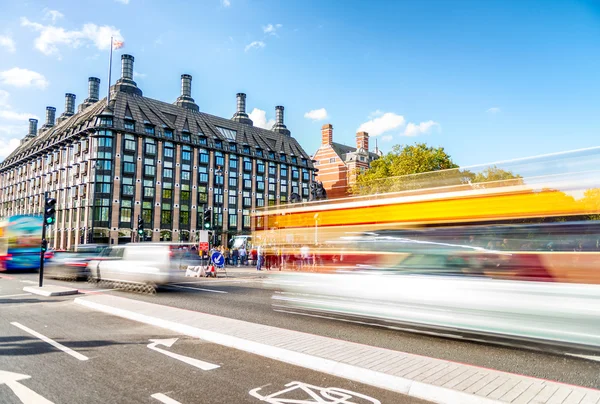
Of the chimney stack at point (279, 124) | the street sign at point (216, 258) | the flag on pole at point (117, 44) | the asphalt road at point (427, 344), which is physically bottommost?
the asphalt road at point (427, 344)

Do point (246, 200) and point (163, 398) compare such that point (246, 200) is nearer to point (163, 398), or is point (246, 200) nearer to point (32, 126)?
point (32, 126)

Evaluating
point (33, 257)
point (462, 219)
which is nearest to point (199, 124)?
point (33, 257)

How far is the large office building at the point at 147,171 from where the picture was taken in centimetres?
5762

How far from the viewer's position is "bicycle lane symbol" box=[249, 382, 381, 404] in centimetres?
428

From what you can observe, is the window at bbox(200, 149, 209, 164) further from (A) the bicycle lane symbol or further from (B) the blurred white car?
(A) the bicycle lane symbol

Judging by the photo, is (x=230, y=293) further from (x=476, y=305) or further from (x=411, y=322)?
(x=476, y=305)

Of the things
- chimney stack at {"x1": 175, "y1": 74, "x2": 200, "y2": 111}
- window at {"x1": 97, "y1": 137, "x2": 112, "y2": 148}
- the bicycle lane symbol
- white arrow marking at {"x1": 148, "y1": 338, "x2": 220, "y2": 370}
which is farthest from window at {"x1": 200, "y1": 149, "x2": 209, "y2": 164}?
the bicycle lane symbol

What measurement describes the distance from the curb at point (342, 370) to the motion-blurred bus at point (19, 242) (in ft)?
68.4

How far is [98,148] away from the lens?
2243 inches

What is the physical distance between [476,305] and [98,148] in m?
59.9

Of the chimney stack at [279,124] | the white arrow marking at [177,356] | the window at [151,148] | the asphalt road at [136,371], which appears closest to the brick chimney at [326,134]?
the chimney stack at [279,124]

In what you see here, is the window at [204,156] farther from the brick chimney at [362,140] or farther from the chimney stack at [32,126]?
the chimney stack at [32,126]

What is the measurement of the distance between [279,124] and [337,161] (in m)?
20.9

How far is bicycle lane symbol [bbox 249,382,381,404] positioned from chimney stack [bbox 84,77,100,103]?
8820 cm
